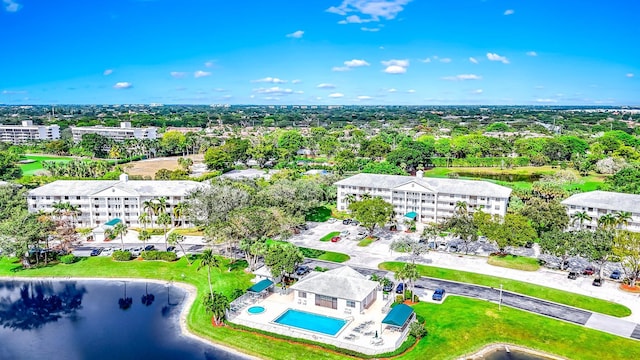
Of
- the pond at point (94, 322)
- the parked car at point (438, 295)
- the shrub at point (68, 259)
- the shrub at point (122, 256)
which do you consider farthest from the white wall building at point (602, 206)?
the shrub at point (68, 259)

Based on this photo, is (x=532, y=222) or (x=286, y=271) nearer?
(x=286, y=271)

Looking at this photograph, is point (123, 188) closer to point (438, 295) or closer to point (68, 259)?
point (68, 259)

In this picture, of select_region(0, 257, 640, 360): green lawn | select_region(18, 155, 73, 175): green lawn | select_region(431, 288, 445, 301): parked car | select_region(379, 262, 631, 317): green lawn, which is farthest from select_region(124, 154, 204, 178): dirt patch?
select_region(431, 288, 445, 301): parked car

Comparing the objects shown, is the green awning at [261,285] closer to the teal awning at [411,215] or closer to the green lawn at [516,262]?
the green lawn at [516,262]

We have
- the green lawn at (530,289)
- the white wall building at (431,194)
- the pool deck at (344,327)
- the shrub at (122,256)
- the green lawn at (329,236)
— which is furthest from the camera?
the white wall building at (431,194)

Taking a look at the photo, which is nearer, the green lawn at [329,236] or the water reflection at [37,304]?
the water reflection at [37,304]

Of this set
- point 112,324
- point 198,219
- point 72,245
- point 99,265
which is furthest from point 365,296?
point 72,245

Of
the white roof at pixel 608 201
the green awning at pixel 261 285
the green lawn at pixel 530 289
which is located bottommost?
the green lawn at pixel 530 289

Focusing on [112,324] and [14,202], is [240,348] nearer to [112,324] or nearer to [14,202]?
[112,324]
